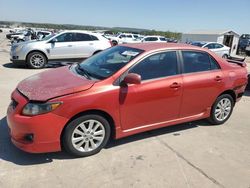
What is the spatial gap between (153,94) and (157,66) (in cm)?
48

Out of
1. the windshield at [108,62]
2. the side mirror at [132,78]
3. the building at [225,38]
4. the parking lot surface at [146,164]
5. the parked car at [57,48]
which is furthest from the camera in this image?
the building at [225,38]

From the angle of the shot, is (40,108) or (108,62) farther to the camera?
(108,62)

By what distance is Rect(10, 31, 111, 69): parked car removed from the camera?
10586 millimetres

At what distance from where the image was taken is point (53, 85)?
370cm

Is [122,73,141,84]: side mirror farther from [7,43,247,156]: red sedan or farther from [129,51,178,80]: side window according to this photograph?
[129,51,178,80]: side window

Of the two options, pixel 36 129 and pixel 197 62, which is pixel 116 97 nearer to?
pixel 36 129

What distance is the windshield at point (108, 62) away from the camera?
13.0 feet

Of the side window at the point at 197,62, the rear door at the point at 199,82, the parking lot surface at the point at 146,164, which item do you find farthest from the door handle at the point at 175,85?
the parking lot surface at the point at 146,164

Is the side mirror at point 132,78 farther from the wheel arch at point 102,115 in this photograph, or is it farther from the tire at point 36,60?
the tire at point 36,60

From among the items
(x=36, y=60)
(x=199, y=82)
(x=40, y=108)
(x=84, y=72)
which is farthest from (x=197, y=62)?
(x=36, y=60)

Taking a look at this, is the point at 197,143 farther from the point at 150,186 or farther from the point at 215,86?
the point at 150,186

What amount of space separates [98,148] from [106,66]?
1283 mm

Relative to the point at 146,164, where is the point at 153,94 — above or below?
above

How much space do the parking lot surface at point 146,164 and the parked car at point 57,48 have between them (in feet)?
21.0
